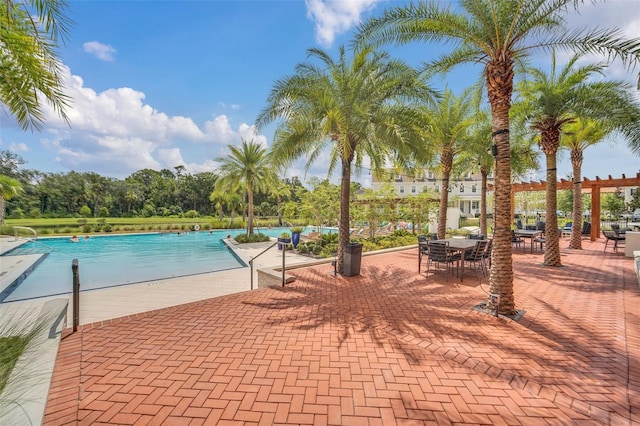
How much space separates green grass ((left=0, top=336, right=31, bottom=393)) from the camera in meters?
1.92

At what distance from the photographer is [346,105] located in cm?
815

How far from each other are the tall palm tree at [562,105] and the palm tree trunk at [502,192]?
528 centimetres

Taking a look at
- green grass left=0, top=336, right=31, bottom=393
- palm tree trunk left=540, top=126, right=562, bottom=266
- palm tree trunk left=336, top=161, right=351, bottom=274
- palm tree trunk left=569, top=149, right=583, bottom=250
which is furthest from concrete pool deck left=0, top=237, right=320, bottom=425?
palm tree trunk left=569, top=149, right=583, bottom=250

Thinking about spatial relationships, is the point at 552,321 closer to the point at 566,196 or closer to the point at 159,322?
the point at 159,322

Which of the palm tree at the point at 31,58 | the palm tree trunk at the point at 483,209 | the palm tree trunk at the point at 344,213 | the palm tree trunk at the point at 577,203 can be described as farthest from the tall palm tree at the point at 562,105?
the palm tree at the point at 31,58

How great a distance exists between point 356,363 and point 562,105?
10266mm

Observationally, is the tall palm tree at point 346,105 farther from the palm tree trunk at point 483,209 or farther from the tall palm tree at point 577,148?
the tall palm tree at point 577,148

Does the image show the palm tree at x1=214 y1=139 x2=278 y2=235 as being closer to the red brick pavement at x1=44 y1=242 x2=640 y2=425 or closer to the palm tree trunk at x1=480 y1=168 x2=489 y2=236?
the palm tree trunk at x1=480 y1=168 x2=489 y2=236

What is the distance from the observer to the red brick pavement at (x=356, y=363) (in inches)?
104

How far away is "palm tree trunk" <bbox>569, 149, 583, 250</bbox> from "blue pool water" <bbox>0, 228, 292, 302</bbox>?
15197mm

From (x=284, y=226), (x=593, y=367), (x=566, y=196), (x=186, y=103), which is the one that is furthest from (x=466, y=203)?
(x=593, y=367)

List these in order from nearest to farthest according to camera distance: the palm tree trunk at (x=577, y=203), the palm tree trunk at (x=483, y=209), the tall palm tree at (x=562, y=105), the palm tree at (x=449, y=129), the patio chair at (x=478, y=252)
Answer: the patio chair at (x=478, y=252) < the tall palm tree at (x=562, y=105) < the palm tree at (x=449, y=129) < the palm tree trunk at (x=577, y=203) < the palm tree trunk at (x=483, y=209)

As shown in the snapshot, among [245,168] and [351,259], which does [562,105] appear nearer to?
[351,259]

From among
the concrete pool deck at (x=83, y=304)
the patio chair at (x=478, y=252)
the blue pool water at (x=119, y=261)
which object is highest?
the patio chair at (x=478, y=252)
